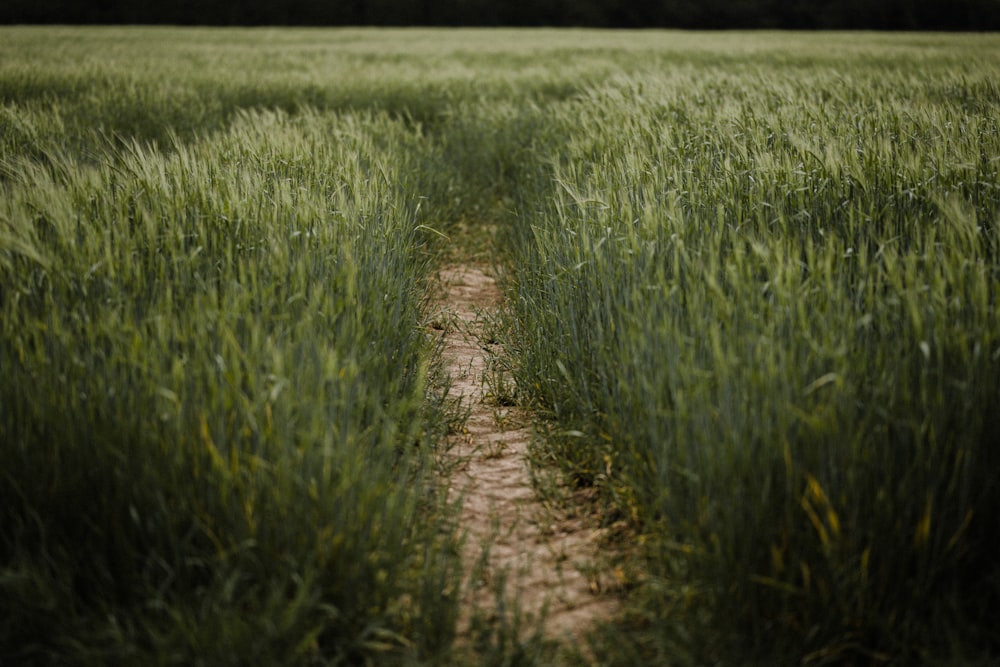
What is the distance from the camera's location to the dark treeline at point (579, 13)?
107 ft

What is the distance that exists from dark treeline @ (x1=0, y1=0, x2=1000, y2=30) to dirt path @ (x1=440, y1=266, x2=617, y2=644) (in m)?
34.6

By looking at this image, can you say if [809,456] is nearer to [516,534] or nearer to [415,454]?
[516,534]

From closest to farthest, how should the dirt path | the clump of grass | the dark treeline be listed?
the clump of grass < the dirt path < the dark treeline

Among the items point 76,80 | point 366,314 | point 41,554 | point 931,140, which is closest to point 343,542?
Answer: point 41,554

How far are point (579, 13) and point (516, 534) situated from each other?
37.7 m

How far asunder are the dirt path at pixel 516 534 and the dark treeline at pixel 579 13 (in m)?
34.6

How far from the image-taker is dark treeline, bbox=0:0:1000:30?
3247 cm

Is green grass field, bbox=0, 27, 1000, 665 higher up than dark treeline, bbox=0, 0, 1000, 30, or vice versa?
dark treeline, bbox=0, 0, 1000, 30

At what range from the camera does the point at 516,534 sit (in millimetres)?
1891

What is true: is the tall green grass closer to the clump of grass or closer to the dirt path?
the dirt path

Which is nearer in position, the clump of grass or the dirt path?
the clump of grass

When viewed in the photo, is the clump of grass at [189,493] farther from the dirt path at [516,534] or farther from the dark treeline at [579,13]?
the dark treeline at [579,13]

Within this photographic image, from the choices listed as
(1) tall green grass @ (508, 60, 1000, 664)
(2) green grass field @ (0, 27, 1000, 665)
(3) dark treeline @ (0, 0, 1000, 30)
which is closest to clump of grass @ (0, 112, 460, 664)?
(2) green grass field @ (0, 27, 1000, 665)

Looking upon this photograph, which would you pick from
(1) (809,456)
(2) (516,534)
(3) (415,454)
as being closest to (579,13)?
(3) (415,454)
